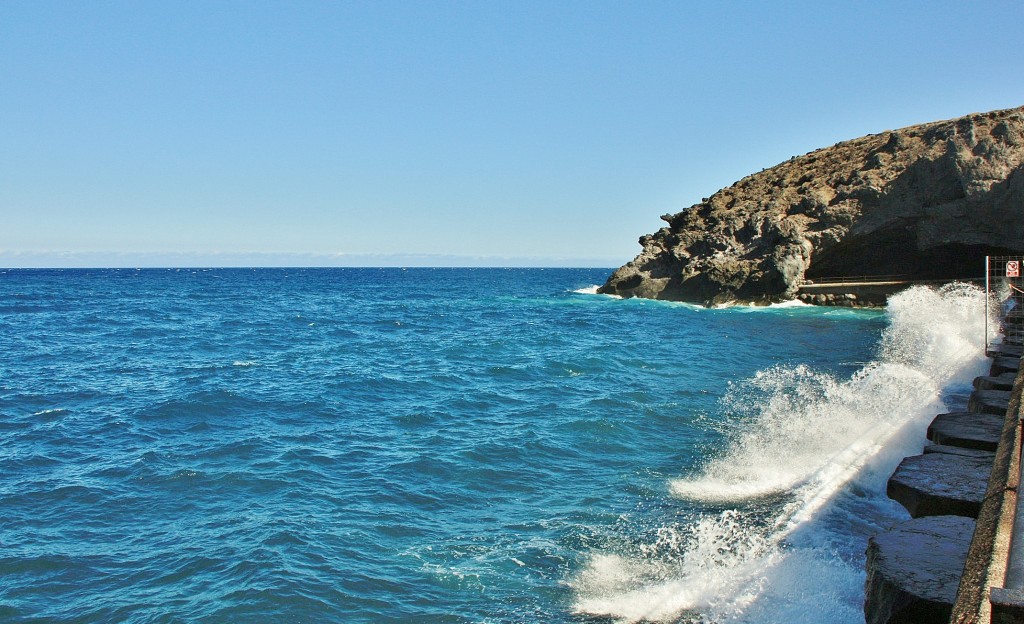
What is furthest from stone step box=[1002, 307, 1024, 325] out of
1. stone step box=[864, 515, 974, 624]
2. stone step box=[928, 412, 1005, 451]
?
stone step box=[864, 515, 974, 624]

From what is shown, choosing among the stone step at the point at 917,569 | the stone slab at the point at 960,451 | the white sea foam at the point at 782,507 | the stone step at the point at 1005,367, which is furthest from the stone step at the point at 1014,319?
the stone step at the point at 917,569

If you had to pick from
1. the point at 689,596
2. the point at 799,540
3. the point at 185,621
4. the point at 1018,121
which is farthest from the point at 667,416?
the point at 1018,121

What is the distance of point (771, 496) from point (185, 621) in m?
7.90

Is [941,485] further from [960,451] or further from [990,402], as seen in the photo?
[990,402]

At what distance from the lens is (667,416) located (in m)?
16.1

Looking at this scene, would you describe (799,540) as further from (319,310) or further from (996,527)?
(319,310)

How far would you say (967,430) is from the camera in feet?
32.8

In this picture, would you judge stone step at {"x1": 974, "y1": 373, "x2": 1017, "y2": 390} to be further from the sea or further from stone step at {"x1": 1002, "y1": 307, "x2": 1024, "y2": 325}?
stone step at {"x1": 1002, "y1": 307, "x2": 1024, "y2": 325}

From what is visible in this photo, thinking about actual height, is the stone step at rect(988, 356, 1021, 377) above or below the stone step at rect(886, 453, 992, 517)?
above

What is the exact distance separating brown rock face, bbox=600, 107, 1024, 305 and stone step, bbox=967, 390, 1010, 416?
34872 millimetres

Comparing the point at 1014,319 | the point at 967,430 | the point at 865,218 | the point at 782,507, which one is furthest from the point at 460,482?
the point at 865,218

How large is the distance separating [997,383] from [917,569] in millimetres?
9167

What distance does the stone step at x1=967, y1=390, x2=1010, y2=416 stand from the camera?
428 inches

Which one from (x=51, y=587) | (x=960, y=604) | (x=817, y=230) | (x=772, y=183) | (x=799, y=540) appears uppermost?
(x=772, y=183)
